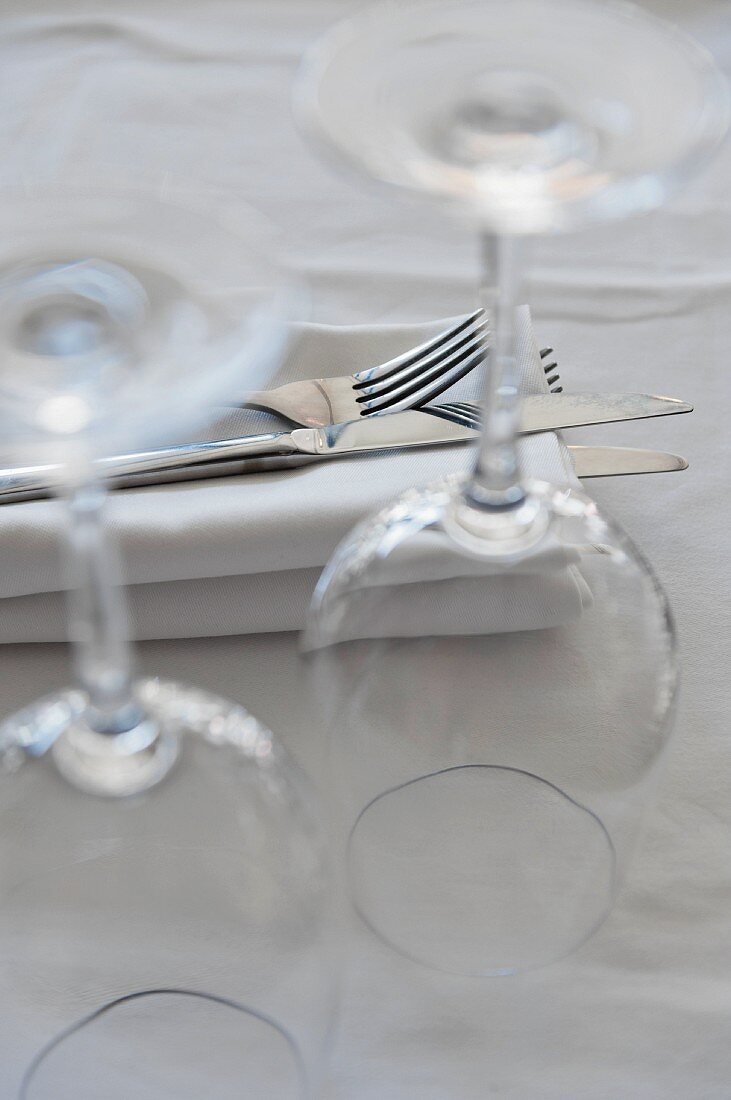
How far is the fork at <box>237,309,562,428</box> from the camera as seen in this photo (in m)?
0.56

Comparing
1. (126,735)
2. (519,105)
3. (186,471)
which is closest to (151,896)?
(126,735)

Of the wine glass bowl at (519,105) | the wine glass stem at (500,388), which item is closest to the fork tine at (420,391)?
the wine glass stem at (500,388)

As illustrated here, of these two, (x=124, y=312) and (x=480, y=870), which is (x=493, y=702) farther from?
(x=124, y=312)

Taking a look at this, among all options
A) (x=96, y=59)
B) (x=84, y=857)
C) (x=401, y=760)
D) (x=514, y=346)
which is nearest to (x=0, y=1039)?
(x=84, y=857)

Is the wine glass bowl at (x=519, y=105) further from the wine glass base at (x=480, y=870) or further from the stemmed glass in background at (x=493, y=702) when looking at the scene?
the wine glass base at (x=480, y=870)

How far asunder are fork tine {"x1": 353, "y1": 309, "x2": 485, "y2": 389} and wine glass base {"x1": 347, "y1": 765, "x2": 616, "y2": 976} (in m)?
0.18

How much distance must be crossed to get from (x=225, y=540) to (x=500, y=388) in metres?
0.16

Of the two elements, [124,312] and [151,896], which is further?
[151,896]

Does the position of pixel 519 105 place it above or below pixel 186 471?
above

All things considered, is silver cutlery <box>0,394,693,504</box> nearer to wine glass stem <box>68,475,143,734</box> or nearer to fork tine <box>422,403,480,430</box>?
fork tine <box>422,403,480,430</box>

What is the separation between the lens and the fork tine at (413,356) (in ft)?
1.88

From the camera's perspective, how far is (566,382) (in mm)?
692

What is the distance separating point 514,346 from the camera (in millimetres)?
383

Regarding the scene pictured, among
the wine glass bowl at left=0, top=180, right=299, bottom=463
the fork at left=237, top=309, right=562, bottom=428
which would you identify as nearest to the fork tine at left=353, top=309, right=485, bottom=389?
the fork at left=237, top=309, right=562, bottom=428
